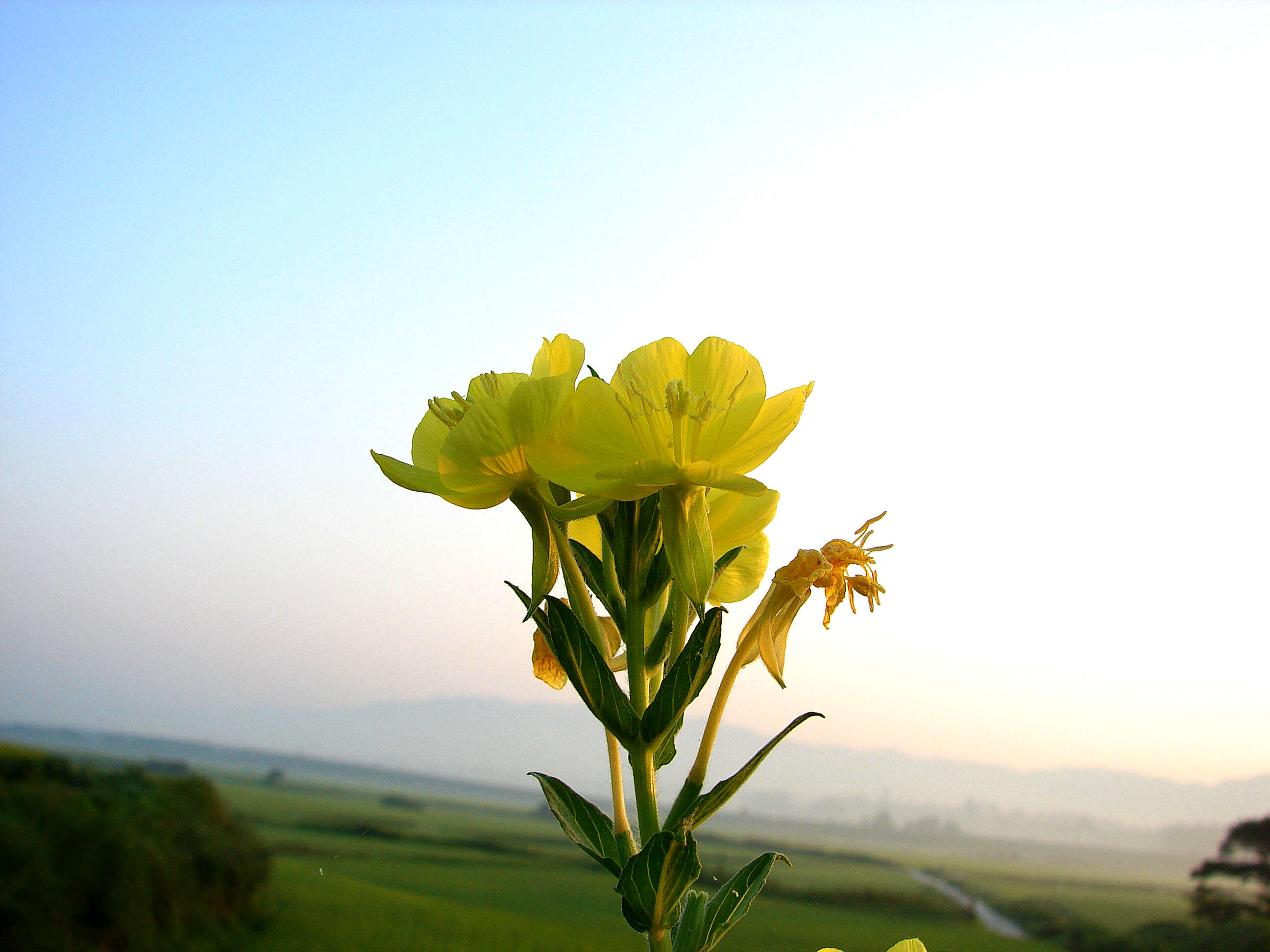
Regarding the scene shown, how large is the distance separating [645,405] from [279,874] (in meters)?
15.6

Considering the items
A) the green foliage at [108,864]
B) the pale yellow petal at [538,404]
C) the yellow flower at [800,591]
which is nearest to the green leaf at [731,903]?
the yellow flower at [800,591]

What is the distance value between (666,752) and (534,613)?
9.9 inches

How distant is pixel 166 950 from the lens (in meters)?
11.2

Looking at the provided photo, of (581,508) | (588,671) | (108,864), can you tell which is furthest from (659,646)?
(108,864)

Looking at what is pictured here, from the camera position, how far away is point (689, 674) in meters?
0.93

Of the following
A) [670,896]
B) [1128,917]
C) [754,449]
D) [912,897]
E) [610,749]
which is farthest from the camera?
[912,897]

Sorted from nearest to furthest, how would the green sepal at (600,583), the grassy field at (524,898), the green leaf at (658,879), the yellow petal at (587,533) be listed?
the green leaf at (658,879) → the green sepal at (600,583) → the yellow petal at (587,533) → the grassy field at (524,898)

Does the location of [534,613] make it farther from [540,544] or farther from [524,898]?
[524,898]

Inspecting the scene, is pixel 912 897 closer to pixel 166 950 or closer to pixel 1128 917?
pixel 1128 917

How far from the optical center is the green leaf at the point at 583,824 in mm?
997

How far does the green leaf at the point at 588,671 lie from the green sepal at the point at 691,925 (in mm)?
211

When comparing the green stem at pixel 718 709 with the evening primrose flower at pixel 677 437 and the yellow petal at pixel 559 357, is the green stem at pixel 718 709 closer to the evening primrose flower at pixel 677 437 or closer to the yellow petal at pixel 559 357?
the evening primrose flower at pixel 677 437

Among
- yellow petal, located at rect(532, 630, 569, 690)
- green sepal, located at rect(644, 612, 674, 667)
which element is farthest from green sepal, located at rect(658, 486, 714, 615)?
yellow petal, located at rect(532, 630, 569, 690)

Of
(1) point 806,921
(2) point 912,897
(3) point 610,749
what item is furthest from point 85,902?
(3) point 610,749
